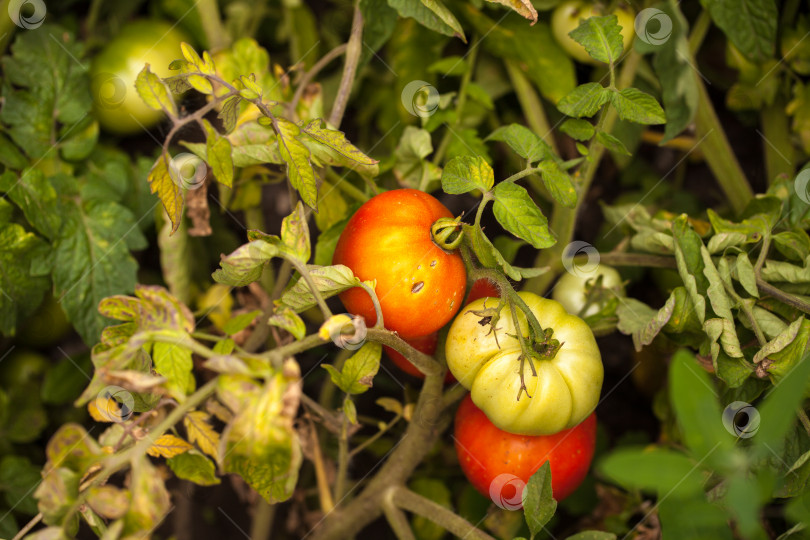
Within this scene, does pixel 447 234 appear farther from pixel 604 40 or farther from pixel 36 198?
pixel 36 198

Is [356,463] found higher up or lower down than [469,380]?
lower down

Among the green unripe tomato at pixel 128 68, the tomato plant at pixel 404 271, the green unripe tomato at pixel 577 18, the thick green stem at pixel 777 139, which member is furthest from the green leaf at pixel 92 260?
the thick green stem at pixel 777 139

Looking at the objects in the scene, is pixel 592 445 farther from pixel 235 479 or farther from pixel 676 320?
pixel 235 479

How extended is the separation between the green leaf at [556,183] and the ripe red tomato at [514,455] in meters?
0.24

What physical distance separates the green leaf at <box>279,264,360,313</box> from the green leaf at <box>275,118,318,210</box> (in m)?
0.08

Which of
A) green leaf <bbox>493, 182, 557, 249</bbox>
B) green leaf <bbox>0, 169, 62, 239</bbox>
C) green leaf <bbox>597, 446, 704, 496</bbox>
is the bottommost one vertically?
green leaf <bbox>0, 169, 62, 239</bbox>

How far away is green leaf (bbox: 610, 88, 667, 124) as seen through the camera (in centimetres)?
57

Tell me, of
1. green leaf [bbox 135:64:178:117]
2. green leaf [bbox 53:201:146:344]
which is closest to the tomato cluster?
green leaf [bbox 135:64:178:117]

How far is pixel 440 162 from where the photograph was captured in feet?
2.78

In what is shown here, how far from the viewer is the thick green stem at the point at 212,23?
37.1 inches

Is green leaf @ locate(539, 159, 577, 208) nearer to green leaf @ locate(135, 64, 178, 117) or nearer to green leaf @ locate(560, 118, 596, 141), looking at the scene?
green leaf @ locate(560, 118, 596, 141)

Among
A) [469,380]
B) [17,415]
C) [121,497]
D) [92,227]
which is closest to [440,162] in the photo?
[469,380]

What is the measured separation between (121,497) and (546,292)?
0.57 meters

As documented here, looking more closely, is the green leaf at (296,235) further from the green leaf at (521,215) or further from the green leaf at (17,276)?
the green leaf at (17,276)
